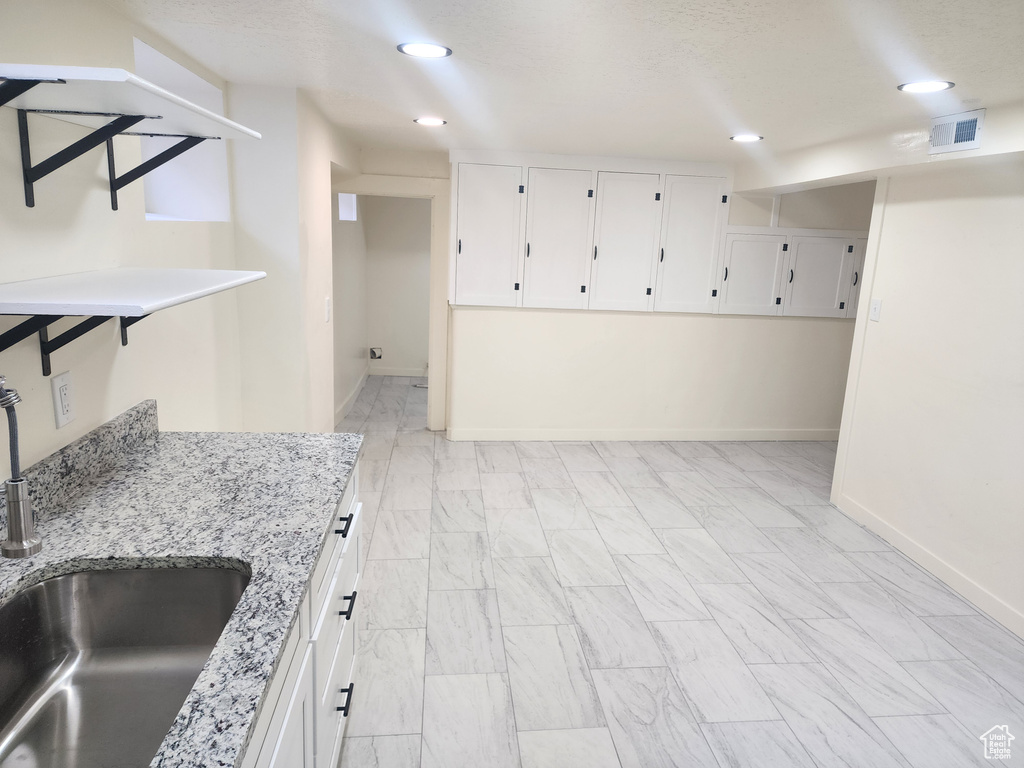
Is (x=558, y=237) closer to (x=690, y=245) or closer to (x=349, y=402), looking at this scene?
(x=690, y=245)

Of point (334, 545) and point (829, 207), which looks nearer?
point (334, 545)

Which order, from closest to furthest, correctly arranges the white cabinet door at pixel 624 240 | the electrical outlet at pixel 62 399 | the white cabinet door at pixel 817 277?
the electrical outlet at pixel 62 399, the white cabinet door at pixel 624 240, the white cabinet door at pixel 817 277

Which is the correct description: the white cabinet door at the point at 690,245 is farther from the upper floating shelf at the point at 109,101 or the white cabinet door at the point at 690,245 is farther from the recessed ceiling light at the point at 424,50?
the upper floating shelf at the point at 109,101

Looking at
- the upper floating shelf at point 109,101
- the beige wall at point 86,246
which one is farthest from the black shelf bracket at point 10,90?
the beige wall at point 86,246

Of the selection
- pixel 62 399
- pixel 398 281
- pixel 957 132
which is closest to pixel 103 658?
pixel 62 399

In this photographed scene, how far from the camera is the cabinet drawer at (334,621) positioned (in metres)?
1.54

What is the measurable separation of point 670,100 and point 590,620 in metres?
2.24

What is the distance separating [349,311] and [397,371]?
59.9 inches

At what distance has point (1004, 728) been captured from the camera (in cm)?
230

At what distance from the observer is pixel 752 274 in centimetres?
523

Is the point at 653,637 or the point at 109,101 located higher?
the point at 109,101

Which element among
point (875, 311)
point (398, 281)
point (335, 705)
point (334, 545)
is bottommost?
point (335, 705)

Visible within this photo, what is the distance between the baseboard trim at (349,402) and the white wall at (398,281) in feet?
1.50

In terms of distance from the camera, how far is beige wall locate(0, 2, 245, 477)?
1.46 metres
